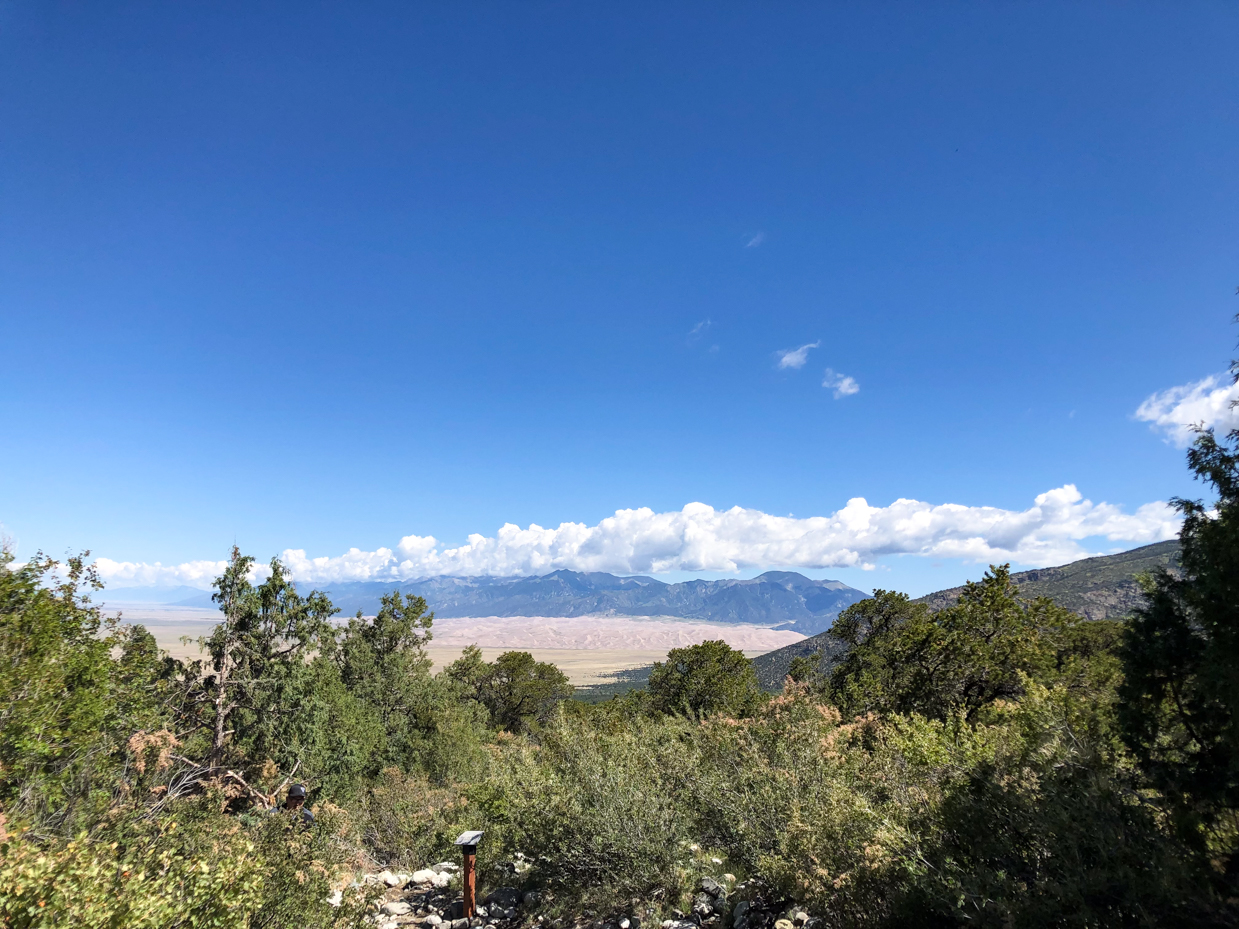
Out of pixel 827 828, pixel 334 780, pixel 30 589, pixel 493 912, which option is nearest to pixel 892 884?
pixel 827 828

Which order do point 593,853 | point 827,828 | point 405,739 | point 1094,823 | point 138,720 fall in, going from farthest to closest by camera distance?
point 405,739, point 138,720, point 593,853, point 827,828, point 1094,823

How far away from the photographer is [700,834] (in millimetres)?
12836

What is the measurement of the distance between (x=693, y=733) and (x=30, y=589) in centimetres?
1816

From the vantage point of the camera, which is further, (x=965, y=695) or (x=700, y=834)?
(x=965, y=695)

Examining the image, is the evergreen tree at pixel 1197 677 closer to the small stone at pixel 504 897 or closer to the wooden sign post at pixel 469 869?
the wooden sign post at pixel 469 869

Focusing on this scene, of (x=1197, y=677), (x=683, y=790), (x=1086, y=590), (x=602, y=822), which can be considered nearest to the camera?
(x=1197, y=677)

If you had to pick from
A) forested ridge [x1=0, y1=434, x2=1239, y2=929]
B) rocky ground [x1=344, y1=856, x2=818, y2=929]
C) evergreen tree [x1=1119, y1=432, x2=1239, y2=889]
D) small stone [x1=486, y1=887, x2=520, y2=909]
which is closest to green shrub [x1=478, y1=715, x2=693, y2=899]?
forested ridge [x1=0, y1=434, x2=1239, y2=929]

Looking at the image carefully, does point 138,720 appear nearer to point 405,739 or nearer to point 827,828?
point 405,739

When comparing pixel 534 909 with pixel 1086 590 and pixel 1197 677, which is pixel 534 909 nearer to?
pixel 1197 677

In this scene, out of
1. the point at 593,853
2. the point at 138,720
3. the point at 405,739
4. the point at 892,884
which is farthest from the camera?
the point at 405,739

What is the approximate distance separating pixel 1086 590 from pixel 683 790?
426ft

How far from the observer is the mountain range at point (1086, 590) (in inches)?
3831

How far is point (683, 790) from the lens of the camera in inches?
516

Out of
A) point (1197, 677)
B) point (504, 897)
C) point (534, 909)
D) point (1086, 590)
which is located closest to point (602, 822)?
point (534, 909)
